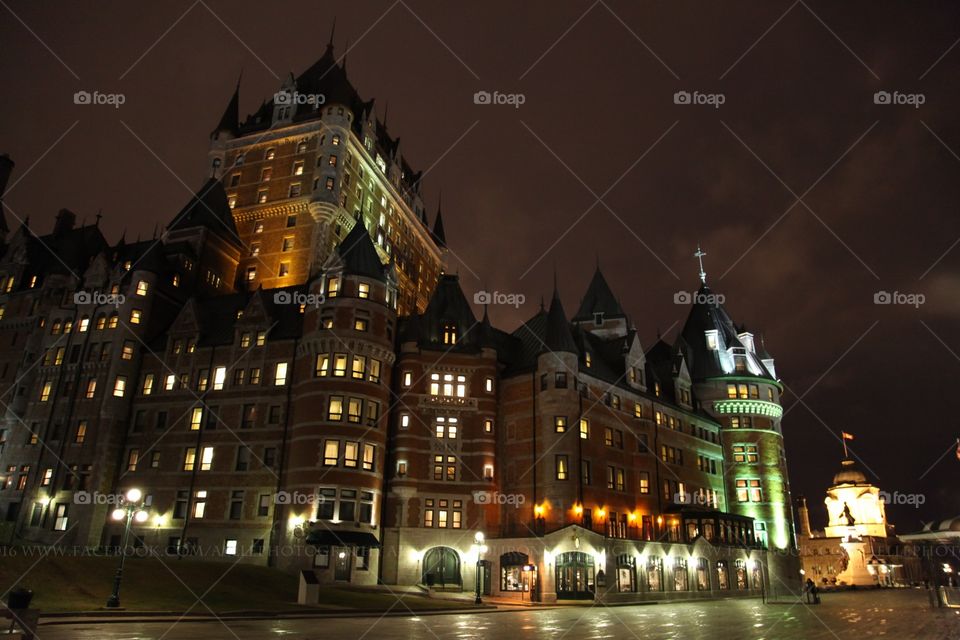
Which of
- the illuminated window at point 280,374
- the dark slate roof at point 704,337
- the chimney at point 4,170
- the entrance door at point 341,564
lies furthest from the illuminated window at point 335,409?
the chimney at point 4,170

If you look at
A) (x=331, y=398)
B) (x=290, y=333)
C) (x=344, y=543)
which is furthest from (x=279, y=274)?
(x=344, y=543)

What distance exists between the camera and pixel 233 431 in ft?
163

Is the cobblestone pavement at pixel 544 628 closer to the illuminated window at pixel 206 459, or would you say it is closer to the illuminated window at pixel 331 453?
the illuminated window at pixel 331 453

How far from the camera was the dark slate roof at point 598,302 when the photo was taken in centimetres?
7381

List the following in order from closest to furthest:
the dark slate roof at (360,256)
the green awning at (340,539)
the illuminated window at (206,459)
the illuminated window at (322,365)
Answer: the green awning at (340,539)
the illuminated window at (322,365)
the illuminated window at (206,459)
the dark slate roof at (360,256)

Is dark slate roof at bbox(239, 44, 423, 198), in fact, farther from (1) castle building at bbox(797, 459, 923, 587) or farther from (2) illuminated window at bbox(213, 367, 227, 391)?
(1) castle building at bbox(797, 459, 923, 587)

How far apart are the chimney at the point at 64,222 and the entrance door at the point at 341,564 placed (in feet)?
159

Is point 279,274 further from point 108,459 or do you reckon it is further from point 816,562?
point 816,562

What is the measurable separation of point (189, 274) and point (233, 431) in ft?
67.5

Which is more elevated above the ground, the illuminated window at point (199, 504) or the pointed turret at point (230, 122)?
the pointed turret at point (230, 122)

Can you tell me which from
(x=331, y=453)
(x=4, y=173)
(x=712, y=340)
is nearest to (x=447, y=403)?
(x=331, y=453)

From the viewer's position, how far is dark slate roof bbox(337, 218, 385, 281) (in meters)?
50.5

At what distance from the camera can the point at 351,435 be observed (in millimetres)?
46281

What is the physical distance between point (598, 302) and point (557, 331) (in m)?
24.0
